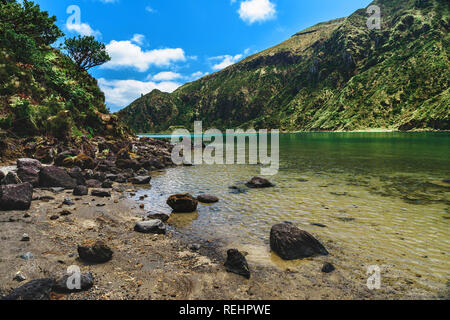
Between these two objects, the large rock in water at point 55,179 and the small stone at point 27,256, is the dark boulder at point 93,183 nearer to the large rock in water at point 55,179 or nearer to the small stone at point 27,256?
the large rock in water at point 55,179

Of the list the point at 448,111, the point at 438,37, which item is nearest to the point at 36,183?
the point at 448,111

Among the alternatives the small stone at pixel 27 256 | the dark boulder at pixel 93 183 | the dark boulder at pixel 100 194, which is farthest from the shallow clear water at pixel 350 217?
the small stone at pixel 27 256

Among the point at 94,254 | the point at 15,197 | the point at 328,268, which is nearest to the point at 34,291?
the point at 94,254

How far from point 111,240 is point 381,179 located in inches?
765

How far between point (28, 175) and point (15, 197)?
14.3ft

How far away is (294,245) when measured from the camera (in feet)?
23.7

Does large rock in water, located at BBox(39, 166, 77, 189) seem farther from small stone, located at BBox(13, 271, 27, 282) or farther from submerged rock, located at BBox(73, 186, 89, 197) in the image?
small stone, located at BBox(13, 271, 27, 282)

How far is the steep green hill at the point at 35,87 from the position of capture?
19938 millimetres

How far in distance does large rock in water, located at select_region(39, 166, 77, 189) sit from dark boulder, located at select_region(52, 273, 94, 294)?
10804 millimetres

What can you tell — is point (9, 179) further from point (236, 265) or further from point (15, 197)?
point (236, 265)

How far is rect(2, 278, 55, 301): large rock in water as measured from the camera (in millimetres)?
4359

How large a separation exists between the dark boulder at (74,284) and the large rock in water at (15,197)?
673cm

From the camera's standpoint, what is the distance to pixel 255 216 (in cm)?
1091

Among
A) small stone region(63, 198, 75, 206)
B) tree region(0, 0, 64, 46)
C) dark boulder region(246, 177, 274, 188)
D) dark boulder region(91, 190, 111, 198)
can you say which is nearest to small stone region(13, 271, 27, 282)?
small stone region(63, 198, 75, 206)
